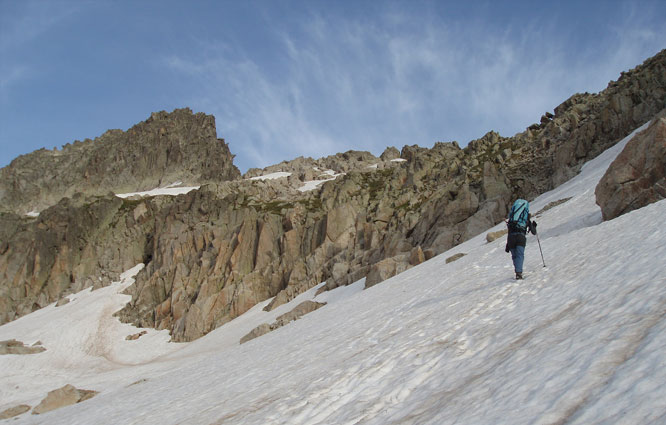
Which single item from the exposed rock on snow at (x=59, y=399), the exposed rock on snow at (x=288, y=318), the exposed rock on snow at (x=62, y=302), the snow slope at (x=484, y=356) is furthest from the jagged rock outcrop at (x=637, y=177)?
the exposed rock on snow at (x=62, y=302)

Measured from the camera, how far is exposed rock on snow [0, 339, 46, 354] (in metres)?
44.9

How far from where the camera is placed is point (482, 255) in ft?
66.4

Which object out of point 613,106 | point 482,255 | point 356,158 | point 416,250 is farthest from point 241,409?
point 356,158

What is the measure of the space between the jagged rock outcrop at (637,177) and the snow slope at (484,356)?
1419 mm

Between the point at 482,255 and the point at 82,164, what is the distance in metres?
147

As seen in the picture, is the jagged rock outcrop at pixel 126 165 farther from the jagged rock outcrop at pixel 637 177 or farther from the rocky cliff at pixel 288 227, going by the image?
the jagged rock outcrop at pixel 637 177

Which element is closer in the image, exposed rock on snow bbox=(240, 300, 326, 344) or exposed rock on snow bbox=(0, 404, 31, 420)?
exposed rock on snow bbox=(0, 404, 31, 420)

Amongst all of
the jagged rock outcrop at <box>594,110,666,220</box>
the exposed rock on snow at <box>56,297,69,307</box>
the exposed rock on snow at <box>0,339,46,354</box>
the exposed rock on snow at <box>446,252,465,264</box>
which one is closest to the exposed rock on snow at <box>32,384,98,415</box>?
the exposed rock on snow at <box>446,252,465,264</box>

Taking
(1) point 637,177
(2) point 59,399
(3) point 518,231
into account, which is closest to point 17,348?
(2) point 59,399

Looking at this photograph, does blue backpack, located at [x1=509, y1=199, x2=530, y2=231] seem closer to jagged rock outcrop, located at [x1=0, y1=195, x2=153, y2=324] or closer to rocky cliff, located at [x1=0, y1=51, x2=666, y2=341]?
rocky cliff, located at [x1=0, y1=51, x2=666, y2=341]

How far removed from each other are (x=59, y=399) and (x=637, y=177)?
3094cm

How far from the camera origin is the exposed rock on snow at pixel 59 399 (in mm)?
21531

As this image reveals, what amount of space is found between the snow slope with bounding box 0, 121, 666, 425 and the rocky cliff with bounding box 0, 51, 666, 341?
1605 cm

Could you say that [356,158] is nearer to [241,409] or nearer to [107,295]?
[107,295]
